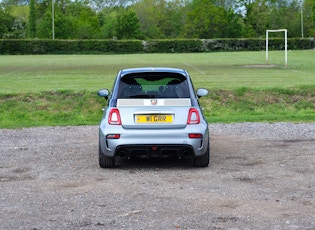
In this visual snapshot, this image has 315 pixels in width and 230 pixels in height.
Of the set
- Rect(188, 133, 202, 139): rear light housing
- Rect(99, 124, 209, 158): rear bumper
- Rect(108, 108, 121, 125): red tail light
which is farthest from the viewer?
Rect(108, 108, 121, 125): red tail light

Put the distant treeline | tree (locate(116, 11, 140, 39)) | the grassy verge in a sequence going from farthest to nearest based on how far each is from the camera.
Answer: the distant treeline → tree (locate(116, 11, 140, 39)) → the grassy verge

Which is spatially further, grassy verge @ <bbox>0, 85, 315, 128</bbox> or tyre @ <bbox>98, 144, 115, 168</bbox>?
grassy verge @ <bbox>0, 85, 315, 128</bbox>

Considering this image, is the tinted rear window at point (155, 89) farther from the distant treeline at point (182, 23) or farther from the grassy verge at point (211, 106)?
the distant treeline at point (182, 23)

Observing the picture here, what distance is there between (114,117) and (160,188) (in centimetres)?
188

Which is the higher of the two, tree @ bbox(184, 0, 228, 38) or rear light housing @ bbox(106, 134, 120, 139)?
tree @ bbox(184, 0, 228, 38)

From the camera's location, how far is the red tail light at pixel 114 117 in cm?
1041

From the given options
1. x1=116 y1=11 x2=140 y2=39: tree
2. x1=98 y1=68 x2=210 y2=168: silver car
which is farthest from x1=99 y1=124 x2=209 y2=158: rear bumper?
x1=116 y1=11 x2=140 y2=39: tree

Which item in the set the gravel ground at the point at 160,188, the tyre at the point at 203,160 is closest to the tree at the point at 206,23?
the gravel ground at the point at 160,188

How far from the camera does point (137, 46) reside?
3438 inches

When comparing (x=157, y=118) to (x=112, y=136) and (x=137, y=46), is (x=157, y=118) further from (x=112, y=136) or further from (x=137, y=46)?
(x=137, y=46)

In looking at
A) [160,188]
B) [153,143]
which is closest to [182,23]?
[153,143]

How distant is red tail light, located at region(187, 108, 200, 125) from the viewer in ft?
34.2

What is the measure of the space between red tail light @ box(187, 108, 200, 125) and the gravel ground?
0.74 meters

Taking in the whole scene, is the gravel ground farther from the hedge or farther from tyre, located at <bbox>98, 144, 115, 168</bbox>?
the hedge
